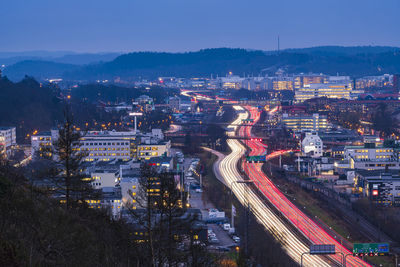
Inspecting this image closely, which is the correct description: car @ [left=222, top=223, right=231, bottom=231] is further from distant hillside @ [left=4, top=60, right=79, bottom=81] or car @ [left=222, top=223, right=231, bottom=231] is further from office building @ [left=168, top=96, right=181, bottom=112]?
distant hillside @ [left=4, top=60, right=79, bottom=81]

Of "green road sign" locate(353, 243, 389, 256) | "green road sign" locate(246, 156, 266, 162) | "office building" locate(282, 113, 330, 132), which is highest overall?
"office building" locate(282, 113, 330, 132)

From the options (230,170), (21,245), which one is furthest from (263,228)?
(21,245)

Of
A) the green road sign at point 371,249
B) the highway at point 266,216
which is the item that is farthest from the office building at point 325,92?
Result: the green road sign at point 371,249

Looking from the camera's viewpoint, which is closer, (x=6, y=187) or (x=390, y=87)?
(x=6, y=187)

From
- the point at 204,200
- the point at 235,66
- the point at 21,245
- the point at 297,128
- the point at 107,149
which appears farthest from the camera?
the point at 235,66

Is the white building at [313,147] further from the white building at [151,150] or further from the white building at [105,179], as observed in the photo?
the white building at [105,179]

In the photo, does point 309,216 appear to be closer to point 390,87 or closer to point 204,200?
point 204,200

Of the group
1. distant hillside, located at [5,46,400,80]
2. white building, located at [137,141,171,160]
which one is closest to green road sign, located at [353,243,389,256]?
white building, located at [137,141,171,160]

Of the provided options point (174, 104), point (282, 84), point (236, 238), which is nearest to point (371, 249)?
point (236, 238)
